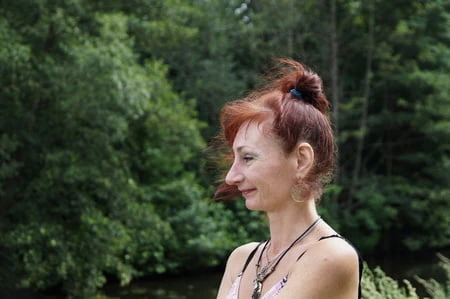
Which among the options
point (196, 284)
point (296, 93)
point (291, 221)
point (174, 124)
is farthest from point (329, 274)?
point (196, 284)

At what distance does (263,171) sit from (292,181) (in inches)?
2.7

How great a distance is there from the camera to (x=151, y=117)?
54.4ft

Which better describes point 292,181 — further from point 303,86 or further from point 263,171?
point 303,86

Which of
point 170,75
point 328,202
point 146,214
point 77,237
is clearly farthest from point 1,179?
point 328,202

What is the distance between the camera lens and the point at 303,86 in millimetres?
1791

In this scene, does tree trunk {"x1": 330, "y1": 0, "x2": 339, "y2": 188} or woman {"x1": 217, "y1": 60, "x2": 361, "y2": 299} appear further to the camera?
tree trunk {"x1": 330, "y1": 0, "x2": 339, "y2": 188}

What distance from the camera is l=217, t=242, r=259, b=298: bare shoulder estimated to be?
6.33ft

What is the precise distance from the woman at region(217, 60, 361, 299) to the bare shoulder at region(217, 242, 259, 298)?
0.11 metres

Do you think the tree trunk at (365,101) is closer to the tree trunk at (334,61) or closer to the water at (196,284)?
the tree trunk at (334,61)

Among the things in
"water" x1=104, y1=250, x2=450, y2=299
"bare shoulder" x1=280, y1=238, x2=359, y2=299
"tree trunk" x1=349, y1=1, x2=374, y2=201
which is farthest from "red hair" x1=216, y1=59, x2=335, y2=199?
"tree trunk" x1=349, y1=1, x2=374, y2=201

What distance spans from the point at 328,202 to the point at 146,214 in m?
8.16

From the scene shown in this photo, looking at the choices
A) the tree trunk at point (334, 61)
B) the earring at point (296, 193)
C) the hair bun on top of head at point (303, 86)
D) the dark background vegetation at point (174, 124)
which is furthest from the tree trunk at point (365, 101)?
the earring at point (296, 193)

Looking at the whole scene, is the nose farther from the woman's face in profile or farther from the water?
the water

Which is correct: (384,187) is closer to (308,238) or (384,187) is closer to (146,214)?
(146,214)
